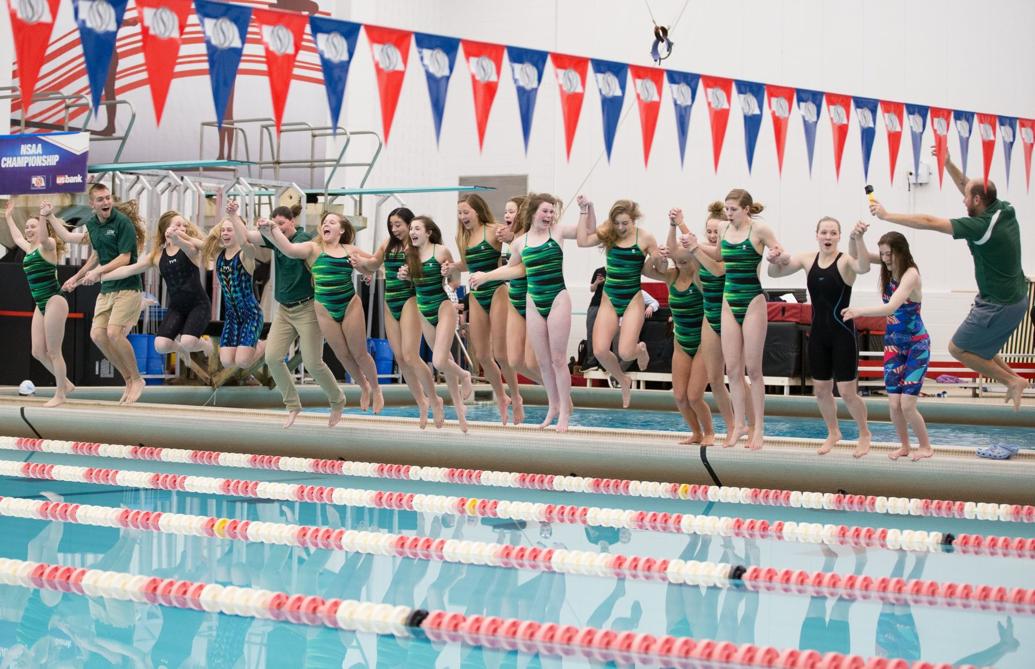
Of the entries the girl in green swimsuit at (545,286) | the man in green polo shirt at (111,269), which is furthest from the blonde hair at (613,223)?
the man in green polo shirt at (111,269)

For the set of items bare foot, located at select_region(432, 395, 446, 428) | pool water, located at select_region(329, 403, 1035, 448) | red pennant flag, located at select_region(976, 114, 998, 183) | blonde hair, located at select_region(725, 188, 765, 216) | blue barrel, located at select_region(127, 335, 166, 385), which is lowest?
pool water, located at select_region(329, 403, 1035, 448)

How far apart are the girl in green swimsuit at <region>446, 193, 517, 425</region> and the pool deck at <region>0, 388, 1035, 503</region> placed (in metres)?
0.56

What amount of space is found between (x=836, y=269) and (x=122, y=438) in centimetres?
583

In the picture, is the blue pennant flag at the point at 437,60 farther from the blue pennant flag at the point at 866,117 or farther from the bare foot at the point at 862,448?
the blue pennant flag at the point at 866,117

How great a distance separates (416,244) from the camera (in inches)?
362

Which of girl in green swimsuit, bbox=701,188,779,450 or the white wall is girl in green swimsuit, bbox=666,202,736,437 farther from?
the white wall

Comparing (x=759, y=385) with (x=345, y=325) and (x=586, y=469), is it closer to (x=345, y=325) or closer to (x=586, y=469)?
(x=586, y=469)

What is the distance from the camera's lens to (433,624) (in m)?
4.34

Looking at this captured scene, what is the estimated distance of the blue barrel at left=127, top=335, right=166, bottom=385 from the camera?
15398 mm

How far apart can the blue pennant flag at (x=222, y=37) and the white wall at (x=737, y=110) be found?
1325 centimetres

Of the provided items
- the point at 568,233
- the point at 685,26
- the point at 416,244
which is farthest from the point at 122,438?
the point at 685,26

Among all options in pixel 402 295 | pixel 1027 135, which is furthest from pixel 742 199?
pixel 1027 135

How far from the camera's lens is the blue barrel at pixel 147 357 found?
50.5 ft

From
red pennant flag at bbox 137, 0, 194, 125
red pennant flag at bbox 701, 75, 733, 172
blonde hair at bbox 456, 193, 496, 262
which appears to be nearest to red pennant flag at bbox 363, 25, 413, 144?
blonde hair at bbox 456, 193, 496, 262
